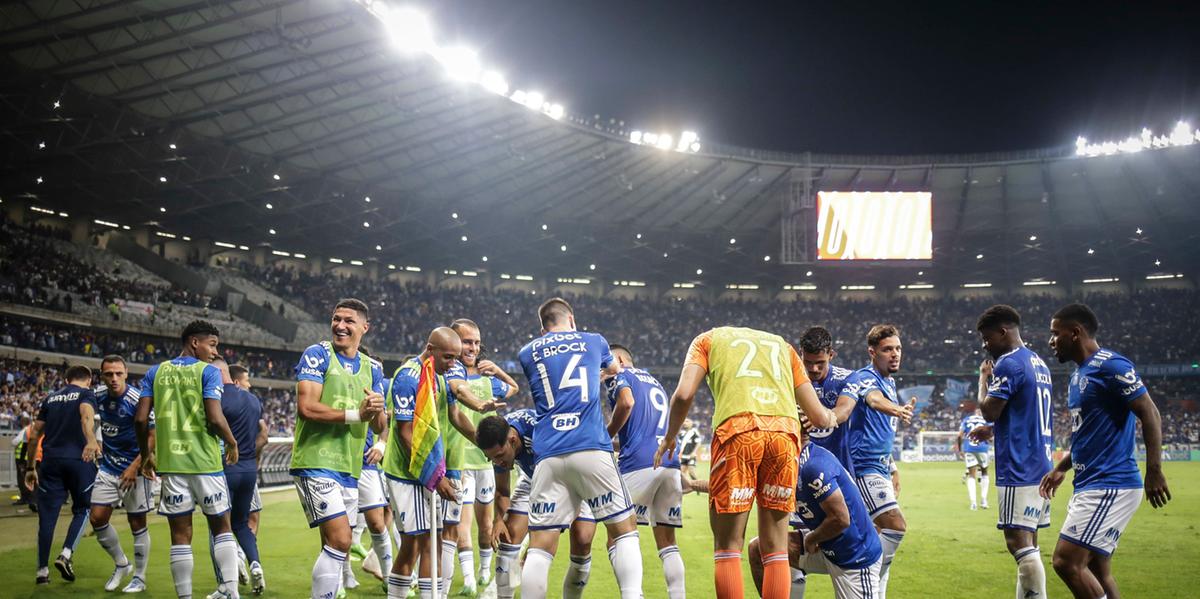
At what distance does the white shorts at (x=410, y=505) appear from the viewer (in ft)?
23.3

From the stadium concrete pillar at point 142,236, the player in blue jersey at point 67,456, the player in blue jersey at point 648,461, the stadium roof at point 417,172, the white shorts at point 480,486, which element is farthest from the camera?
the stadium concrete pillar at point 142,236

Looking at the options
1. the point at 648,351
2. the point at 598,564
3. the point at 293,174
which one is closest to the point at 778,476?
the point at 598,564

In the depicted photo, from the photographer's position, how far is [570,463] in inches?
245

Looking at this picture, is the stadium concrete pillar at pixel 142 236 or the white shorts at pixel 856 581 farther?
the stadium concrete pillar at pixel 142 236

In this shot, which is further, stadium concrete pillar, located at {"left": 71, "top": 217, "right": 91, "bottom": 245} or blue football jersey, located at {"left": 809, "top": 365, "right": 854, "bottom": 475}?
stadium concrete pillar, located at {"left": 71, "top": 217, "right": 91, "bottom": 245}

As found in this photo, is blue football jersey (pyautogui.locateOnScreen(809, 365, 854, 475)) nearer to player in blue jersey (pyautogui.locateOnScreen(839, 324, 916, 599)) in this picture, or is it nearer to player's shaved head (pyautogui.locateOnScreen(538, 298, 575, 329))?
player in blue jersey (pyautogui.locateOnScreen(839, 324, 916, 599))

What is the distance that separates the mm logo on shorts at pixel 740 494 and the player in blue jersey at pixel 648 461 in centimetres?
180

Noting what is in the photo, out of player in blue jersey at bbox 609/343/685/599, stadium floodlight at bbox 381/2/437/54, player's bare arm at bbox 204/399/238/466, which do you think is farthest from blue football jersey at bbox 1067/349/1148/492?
stadium floodlight at bbox 381/2/437/54

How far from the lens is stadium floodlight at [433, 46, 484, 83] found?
3150cm

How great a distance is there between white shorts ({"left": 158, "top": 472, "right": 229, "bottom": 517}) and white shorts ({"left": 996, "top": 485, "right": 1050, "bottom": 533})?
6.84 m

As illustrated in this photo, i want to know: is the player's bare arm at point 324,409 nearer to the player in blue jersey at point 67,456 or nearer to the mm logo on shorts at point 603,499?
the mm logo on shorts at point 603,499

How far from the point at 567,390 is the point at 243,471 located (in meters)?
4.66

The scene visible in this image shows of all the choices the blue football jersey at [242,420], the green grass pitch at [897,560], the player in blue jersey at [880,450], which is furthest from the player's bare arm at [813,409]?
the blue football jersey at [242,420]

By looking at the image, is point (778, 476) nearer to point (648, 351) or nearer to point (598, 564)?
point (598, 564)
